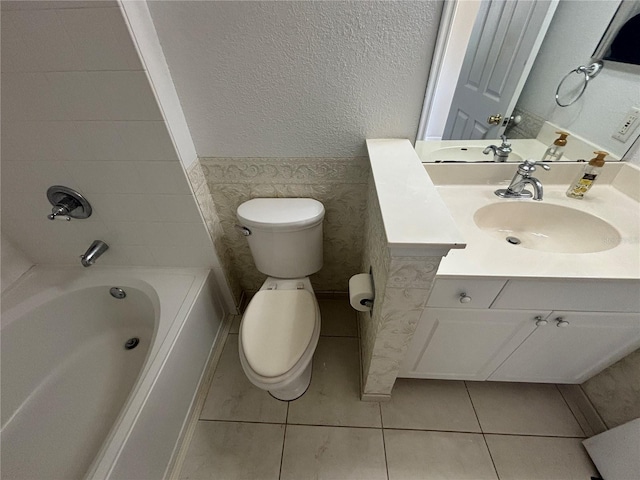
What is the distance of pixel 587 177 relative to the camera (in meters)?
0.92

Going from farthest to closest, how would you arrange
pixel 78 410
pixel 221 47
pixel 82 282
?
pixel 82 282
pixel 78 410
pixel 221 47

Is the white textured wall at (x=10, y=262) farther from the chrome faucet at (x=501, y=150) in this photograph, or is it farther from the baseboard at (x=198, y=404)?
the chrome faucet at (x=501, y=150)

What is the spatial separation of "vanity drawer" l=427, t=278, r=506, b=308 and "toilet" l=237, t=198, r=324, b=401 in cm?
48

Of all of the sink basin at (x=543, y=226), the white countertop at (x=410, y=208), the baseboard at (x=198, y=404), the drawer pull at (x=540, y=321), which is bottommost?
the baseboard at (x=198, y=404)

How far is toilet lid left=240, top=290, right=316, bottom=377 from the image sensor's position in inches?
35.5

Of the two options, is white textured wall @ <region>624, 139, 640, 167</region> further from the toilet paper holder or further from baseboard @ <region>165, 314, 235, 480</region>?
baseboard @ <region>165, 314, 235, 480</region>

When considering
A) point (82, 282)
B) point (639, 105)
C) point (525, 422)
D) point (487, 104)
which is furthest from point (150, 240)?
point (639, 105)

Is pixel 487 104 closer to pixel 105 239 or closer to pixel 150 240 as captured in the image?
pixel 150 240

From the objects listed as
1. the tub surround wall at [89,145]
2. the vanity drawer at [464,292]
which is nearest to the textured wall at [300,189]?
the tub surround wall at [89,145]

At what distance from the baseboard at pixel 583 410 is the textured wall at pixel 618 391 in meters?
0.02

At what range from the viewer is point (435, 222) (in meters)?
0.62

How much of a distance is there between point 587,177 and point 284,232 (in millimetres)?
1118

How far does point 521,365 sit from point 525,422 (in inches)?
12.7

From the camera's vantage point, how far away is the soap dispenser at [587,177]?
0.91 metres
